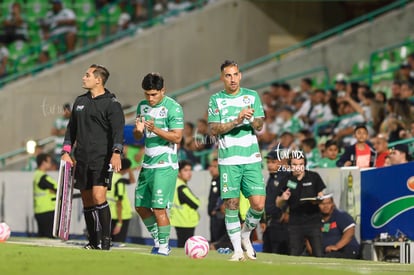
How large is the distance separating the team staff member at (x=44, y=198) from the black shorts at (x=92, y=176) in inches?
279

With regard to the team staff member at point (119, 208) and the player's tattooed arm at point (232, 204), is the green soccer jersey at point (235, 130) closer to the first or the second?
the player's tattooed arm at point (232, 204)

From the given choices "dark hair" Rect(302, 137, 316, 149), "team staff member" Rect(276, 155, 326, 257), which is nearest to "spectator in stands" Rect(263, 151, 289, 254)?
"team staff member" Rect(276, 155, 326, 257)

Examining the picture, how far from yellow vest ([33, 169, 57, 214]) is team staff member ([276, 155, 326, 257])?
18.9 ft

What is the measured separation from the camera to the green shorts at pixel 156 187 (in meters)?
15.8

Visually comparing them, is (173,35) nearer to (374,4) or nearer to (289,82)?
(289,82)

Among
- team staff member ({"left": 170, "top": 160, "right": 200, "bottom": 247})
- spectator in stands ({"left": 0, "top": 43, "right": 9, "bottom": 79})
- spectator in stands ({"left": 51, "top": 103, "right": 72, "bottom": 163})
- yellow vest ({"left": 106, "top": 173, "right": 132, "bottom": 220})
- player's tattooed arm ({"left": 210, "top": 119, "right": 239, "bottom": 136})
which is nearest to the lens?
player's tattooed arm ({"left": 210, "top": 119, "right": 239, "bottom": 136})

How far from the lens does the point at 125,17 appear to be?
31750mm

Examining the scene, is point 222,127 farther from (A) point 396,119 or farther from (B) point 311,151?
(A) point 396,119

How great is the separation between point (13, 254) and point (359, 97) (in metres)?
12.5

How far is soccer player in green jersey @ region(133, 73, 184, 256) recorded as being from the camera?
51.8ft

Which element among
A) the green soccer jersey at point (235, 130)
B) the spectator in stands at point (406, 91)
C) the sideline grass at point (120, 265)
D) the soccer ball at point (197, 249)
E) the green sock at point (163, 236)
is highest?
the spectator in stands at point (406, 91)

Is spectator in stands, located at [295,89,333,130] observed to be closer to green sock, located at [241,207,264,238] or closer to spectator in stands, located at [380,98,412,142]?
spectator in stands, located at [380,98,412,142]

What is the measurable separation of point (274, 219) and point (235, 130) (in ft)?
15.6

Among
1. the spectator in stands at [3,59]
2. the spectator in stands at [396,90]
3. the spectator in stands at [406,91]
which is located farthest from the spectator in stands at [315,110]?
the spectator in stands at [3,59]
